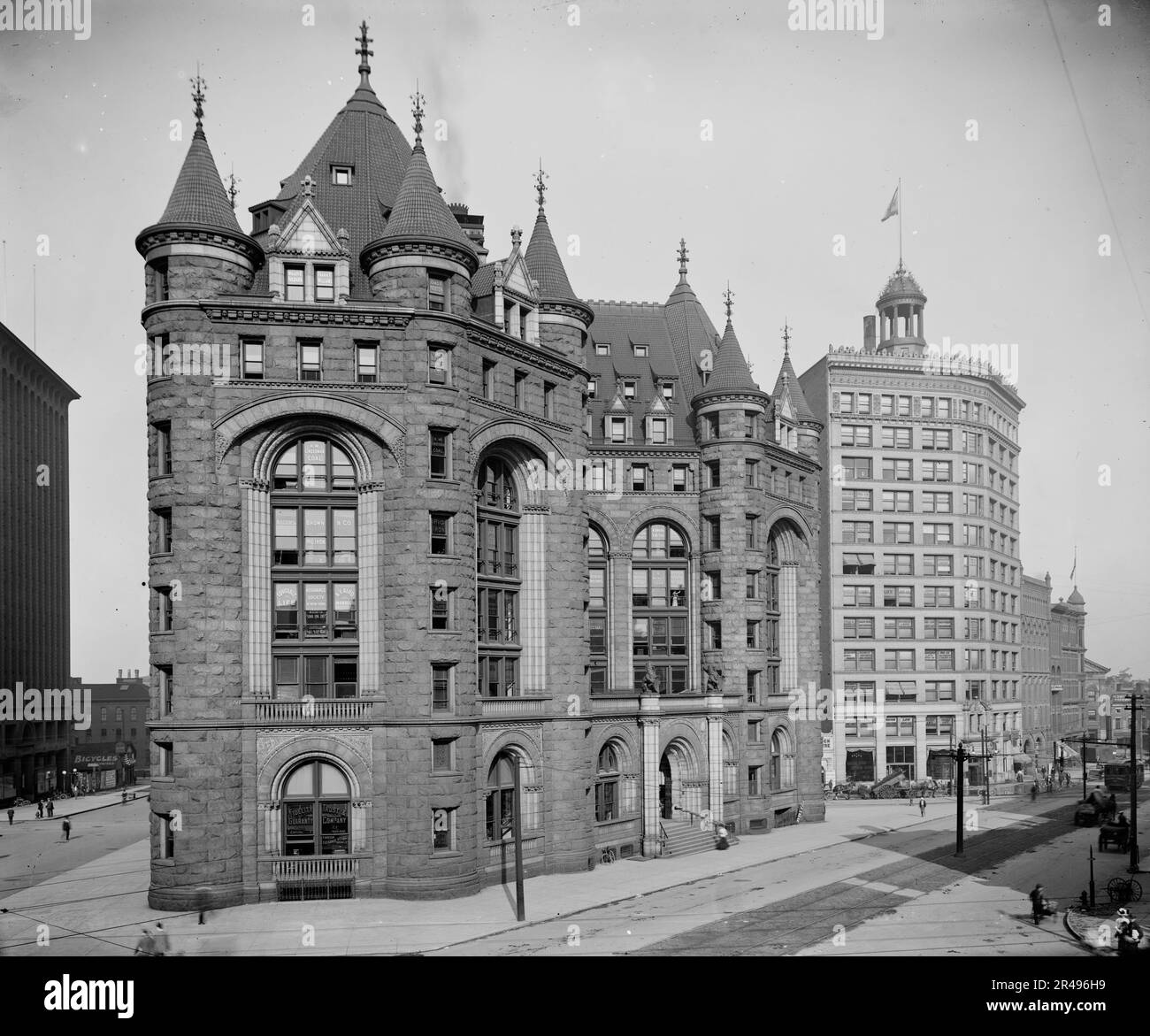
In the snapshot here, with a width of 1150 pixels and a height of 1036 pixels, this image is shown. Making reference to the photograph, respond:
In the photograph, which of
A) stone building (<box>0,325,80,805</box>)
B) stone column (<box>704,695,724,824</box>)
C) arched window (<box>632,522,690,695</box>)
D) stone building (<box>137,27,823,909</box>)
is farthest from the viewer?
stone building (<box>0,325,80,805</box>)

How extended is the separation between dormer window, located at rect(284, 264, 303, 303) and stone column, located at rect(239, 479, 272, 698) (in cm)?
735

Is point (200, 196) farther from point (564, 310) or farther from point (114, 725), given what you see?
point (114, 725)

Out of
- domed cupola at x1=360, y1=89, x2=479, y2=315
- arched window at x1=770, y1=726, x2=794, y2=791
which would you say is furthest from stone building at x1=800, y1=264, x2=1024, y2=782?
domed cupola at x1=360, y1=89, x2=479, y2=315

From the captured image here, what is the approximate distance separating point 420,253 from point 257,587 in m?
14.2

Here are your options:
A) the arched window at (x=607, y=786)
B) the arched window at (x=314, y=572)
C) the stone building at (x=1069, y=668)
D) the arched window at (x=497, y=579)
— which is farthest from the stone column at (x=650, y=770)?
the stone building at (x=1069, y=668)

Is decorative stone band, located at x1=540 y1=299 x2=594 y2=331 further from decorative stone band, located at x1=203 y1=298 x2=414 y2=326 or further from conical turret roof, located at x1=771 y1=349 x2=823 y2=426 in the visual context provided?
conical turret roof, located at x1=771 y1=349 x2=823 y2=426

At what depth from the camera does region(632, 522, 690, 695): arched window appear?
193 ft

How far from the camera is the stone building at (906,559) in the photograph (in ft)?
300

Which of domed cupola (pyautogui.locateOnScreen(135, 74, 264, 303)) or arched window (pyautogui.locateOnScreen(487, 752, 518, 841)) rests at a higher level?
domed cupola (pyautogui.locateOnScreen(135, 74, 264, 303))

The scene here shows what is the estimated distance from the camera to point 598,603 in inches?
2271

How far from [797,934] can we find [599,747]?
18.2 meters

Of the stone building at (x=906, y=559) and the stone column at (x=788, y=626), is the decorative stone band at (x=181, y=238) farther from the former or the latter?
the stone building at (x=906, y=559)
